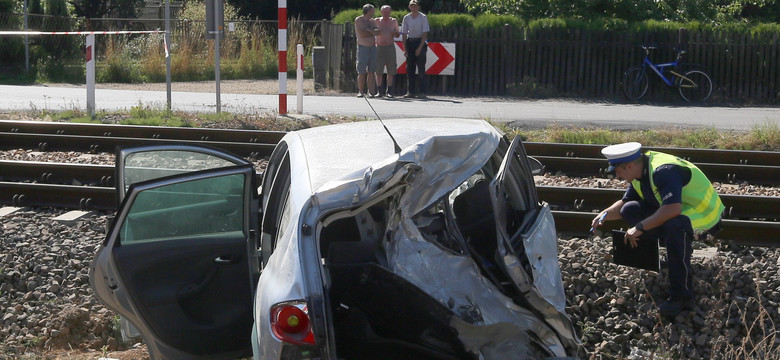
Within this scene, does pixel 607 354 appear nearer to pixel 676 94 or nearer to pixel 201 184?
pixel 201 184

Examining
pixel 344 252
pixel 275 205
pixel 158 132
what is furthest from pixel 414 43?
pixel 344 252

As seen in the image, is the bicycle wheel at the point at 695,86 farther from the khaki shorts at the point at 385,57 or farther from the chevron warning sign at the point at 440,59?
the khaki shorts at the point at 385,57

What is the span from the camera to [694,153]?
34.5 ft

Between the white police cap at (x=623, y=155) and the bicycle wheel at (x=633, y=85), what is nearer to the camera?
the white police cap at (x=623, y=155)

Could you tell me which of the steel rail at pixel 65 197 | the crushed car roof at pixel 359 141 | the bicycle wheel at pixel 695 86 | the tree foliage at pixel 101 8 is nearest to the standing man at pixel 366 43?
the bicycle wheel at pixel 695 86

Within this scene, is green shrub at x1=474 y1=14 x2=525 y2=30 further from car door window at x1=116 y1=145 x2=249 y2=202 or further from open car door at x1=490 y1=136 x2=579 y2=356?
open car door at x1=490 y1=136 x2=579 y2=356

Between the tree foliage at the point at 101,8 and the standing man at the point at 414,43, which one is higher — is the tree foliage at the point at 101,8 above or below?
above

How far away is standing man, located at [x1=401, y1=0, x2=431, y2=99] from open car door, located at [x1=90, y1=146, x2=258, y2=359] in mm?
13290

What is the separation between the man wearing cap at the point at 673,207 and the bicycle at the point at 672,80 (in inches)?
518

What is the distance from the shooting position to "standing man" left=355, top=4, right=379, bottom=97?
17.3 m

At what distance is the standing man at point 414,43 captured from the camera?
17.9 m

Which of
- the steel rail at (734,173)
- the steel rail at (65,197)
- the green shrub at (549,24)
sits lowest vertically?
the steel rail at (65,197)

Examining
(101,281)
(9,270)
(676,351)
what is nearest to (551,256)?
(676,351)

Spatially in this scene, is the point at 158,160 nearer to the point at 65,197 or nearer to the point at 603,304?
the point at 603,304
